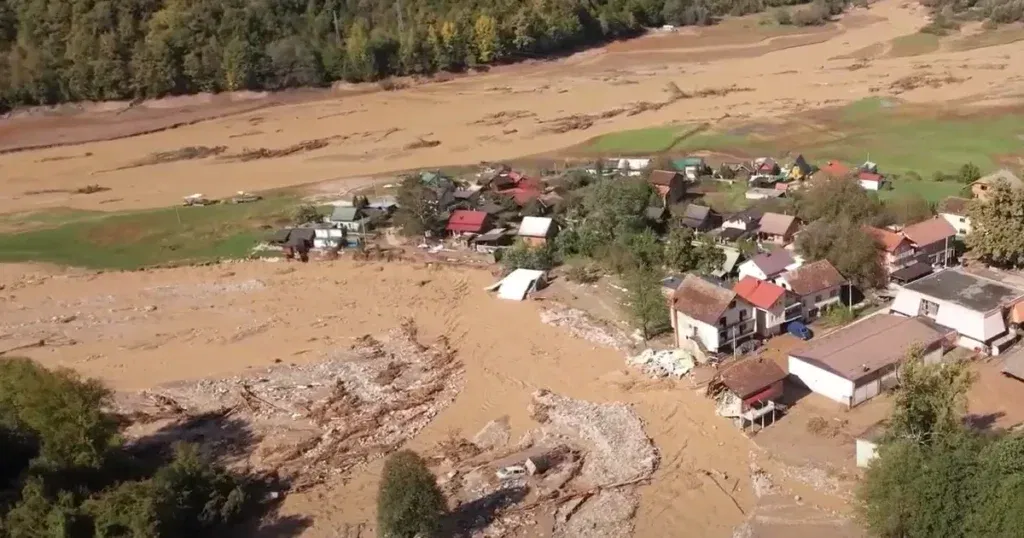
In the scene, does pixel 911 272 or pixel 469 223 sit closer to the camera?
pixel 911 272

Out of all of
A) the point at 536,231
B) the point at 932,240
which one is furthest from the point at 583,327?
the point at 932,240

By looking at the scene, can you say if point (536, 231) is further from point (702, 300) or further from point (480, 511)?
point (480, 511)

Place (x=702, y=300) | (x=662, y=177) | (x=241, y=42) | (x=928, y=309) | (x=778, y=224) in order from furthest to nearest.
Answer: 1. (x=241, y=42)
2. (x=662, y=177)
3. (x=778, y=224)
4. (x=928, y=309)
5. (x=702, y=300)

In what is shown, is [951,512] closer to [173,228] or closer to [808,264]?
[808,264]

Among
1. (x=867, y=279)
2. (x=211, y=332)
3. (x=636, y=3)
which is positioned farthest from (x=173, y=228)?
(x=636, y=3)

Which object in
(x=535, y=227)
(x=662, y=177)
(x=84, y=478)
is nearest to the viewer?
(x=84, y=478)
